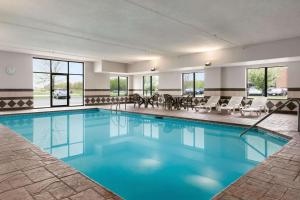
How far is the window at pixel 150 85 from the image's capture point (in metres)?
14.2

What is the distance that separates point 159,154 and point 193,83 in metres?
8.43

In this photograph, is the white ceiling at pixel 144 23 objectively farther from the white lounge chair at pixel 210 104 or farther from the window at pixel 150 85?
the window at pixel 150 85

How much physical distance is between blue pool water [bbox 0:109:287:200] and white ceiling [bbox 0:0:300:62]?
118 inches

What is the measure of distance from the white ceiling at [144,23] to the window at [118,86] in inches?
235

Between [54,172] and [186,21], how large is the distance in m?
4.74

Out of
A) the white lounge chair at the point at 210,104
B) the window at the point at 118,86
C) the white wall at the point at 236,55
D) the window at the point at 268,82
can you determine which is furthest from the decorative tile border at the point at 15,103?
the window at the point at 268,82

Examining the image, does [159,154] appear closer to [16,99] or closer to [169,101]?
[169,101]

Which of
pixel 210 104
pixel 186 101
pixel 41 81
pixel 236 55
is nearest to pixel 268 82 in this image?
pixel 236 55

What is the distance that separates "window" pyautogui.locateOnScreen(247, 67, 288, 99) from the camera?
905 cm

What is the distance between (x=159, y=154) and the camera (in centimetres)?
423

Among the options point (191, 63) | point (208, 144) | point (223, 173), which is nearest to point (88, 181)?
point (223, 173)

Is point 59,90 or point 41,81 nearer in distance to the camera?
point 41,81

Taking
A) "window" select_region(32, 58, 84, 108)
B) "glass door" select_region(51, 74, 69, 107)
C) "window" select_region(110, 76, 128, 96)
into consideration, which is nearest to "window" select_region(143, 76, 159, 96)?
"window" select_region(110, 76, 128, 96)

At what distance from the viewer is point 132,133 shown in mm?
6203
